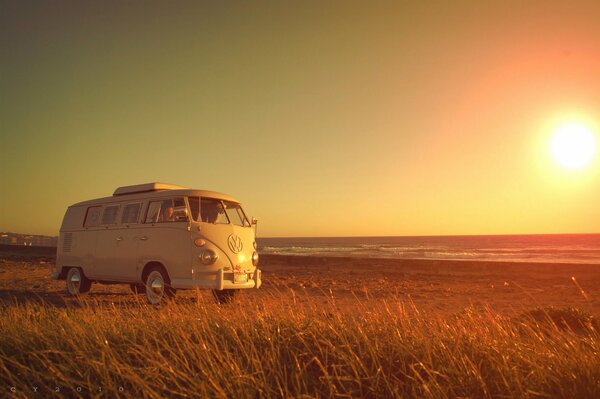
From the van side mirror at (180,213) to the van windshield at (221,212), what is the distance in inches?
18.7

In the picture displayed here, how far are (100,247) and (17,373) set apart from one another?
8089 millimetres

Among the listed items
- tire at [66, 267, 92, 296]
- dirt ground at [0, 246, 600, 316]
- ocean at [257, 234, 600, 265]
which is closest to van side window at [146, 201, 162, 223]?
dirt ground at [0, 246, 600, 316]

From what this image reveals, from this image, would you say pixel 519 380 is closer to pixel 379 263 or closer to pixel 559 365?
pixel 559 365

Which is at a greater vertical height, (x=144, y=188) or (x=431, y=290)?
(x=144, y=188)

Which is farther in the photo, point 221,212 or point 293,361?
point 221,212

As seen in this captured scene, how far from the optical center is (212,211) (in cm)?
1095

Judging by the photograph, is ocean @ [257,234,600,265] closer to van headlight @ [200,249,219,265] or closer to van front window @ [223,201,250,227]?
van front window @ [223,201,250,227]

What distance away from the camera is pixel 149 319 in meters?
5.64

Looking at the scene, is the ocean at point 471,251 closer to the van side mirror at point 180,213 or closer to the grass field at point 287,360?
the van side mirror at point 180,213

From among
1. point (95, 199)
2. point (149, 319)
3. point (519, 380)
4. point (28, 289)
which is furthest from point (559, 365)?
point (28, 289)

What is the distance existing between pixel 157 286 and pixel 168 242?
43.8 inches

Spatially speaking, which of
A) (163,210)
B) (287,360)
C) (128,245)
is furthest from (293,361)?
(128,245)

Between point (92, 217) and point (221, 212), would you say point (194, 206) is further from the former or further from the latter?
point (92, 217)

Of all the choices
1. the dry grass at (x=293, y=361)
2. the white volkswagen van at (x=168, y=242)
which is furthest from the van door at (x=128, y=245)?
the dry grass at (x=293, y=361)
